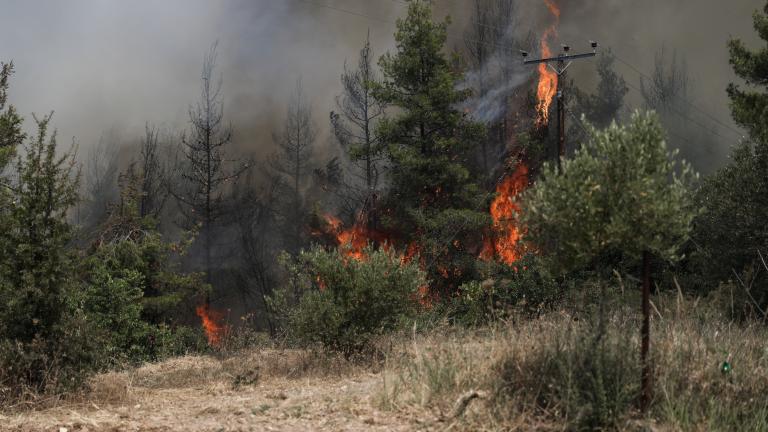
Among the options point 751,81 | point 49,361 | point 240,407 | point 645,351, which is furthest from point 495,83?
point 645,351

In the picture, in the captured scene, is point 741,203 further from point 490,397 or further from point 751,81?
point 490,397

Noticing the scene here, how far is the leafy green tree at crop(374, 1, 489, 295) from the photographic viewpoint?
3106 cm

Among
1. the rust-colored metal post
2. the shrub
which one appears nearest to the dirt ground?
the shrub

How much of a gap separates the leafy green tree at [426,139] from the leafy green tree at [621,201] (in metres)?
21.6

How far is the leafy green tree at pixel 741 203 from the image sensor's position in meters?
17.0

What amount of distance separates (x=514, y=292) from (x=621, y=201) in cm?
1316

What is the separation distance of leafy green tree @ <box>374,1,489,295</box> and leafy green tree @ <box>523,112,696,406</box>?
21624mm

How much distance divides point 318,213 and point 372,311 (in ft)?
82.8

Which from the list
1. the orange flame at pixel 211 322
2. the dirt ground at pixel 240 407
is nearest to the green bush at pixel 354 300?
the dirt ground at pixel 240 407

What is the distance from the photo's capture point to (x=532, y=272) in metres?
21.9

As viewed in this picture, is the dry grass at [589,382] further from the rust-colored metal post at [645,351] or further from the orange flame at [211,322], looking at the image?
the orange flame at [211,322]

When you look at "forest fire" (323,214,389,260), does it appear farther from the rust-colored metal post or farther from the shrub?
the rust-colored metal post

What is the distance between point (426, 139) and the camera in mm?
32938

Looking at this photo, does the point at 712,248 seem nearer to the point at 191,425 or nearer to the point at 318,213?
the point at 191,425
